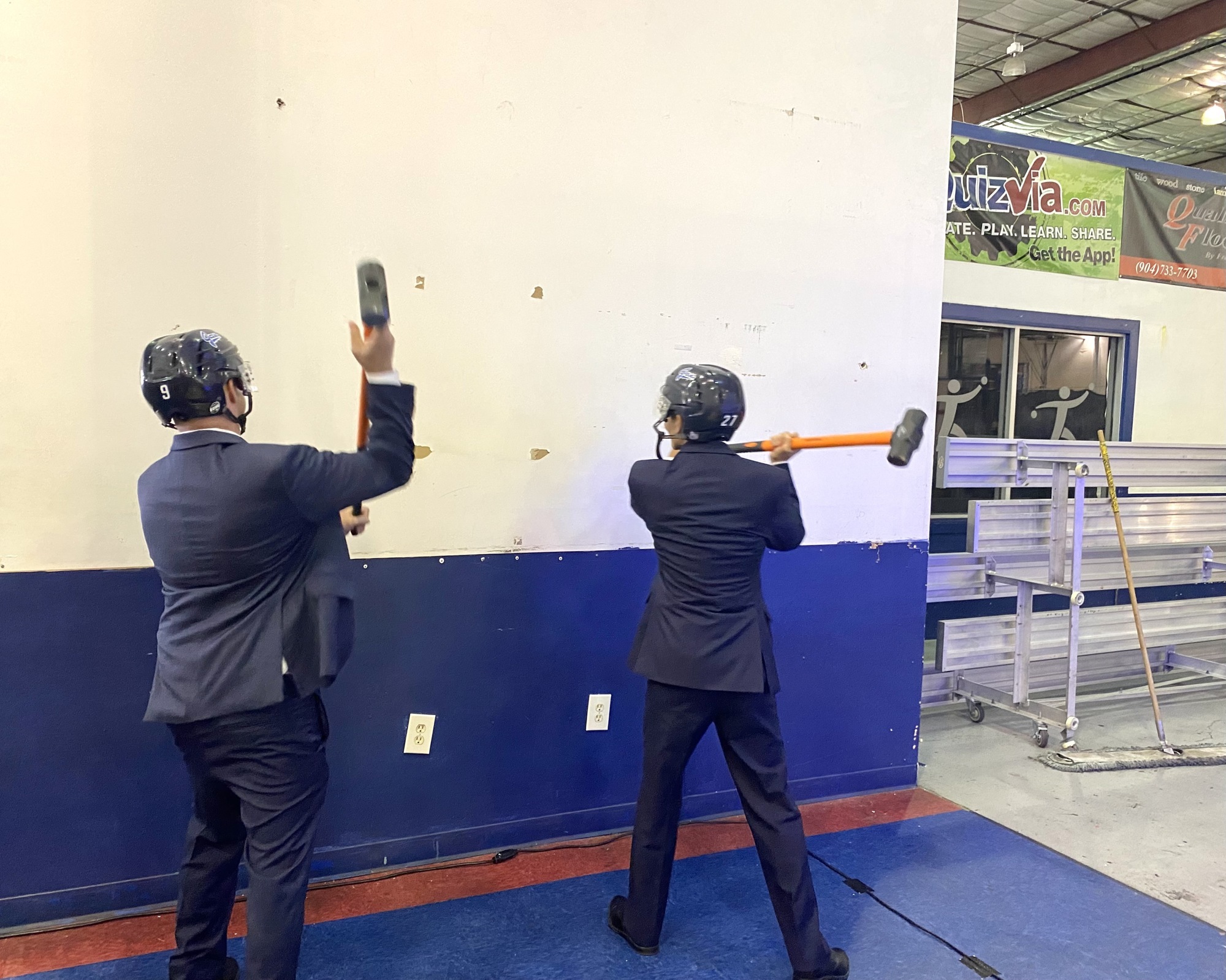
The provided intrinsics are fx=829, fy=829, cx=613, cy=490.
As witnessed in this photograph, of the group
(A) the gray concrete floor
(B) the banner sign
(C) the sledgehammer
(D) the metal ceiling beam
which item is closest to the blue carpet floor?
(A) the gray concrete floor

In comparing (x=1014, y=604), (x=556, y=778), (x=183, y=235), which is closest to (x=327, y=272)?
(x=183, y=235)

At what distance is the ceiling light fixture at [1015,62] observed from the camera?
275 inches

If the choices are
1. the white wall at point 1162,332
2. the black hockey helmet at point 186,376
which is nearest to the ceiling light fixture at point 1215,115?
the white wall at point 1162,332

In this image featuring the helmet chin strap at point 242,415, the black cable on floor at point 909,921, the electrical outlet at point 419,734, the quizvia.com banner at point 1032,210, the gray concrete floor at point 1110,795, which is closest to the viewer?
the helmet chin strap at point 242,415

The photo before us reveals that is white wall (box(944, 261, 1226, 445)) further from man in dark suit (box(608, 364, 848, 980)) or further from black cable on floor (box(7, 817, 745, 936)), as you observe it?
black cable on floor (box(7, 817, 745, 936))

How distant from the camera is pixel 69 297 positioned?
91.8 inches

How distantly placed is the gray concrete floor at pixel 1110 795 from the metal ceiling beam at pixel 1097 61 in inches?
206

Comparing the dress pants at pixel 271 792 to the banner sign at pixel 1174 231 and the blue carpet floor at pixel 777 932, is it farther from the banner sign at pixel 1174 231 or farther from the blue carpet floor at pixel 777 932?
the banner sign at pixel 1174 231

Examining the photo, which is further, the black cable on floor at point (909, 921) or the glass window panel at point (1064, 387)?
the glass window panel at point (1064, 387)

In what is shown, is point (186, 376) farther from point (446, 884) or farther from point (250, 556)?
point (446, 884)

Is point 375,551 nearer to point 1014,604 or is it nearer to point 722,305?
point 722,305

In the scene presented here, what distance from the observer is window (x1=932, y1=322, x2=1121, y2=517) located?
205 inches

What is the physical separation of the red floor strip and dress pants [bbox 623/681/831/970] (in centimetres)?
64

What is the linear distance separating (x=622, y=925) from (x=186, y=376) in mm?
1897
